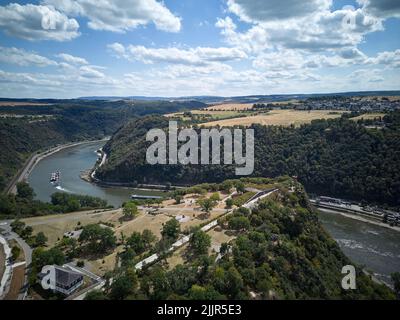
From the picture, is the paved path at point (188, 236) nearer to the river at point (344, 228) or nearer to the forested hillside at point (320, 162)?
the river at point (344, 228)

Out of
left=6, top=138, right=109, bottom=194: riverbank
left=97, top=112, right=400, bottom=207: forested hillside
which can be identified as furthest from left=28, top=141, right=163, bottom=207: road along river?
left=97, top=112, right=400, bottom=207: forested hillside

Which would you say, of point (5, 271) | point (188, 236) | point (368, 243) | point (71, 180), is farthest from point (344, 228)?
point (71, 180)

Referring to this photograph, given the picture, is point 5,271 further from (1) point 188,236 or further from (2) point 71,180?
(2) point 71,180

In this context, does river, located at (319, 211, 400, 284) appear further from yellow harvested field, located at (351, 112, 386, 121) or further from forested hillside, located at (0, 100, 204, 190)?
forested hillside, located at (0, 100, 204, 190)

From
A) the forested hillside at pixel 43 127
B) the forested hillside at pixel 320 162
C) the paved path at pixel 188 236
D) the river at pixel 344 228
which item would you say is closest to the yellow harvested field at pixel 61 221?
the paved path at pixel 188 236

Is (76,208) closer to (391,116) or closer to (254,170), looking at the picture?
(254,170)

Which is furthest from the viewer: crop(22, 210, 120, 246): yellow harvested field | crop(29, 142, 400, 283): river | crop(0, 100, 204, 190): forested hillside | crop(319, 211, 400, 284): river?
crop(0, 100, 204, 190): forested hillside
